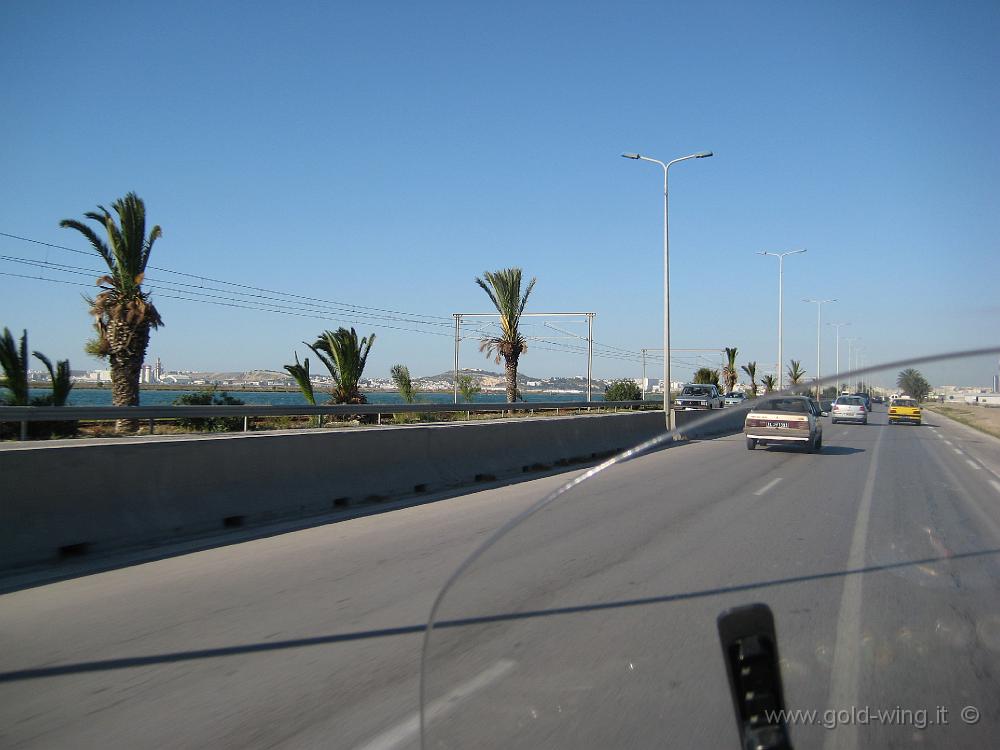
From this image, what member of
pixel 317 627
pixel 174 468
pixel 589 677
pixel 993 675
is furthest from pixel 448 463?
pixel 993 675

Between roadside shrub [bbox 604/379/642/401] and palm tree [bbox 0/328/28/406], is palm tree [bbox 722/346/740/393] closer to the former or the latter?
roadside shrub [bbox 604/379/642/401]

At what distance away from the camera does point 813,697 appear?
13.5ft

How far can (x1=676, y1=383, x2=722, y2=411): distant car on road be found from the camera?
152ft

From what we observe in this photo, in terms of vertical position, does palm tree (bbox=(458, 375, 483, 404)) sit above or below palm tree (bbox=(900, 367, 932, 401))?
above

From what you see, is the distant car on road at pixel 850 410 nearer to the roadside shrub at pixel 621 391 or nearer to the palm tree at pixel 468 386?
the palm tree at pixel 468 386

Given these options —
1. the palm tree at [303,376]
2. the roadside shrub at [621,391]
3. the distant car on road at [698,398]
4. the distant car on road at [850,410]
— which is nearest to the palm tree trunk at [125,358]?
the palm tree at [303,376]

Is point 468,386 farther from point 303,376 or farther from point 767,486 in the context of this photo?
point 767,486

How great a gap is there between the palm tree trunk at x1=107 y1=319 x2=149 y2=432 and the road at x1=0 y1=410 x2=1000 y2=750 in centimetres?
1955

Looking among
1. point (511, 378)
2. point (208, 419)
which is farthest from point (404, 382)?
point (208, 419)

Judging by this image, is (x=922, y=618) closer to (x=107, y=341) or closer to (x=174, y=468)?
(x=174, y=468)

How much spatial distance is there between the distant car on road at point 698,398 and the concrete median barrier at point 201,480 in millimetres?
32879

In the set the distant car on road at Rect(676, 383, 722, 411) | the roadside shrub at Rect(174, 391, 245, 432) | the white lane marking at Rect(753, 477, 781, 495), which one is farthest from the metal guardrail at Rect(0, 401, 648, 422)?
the white lane marking at Rect(753, 477, 781, 495)

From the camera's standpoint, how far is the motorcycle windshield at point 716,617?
3.80 m

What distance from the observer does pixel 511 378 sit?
1908 inches
